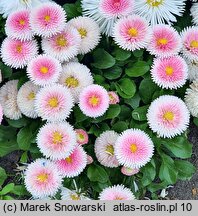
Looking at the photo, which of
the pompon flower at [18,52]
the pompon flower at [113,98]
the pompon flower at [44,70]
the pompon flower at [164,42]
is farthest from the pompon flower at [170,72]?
the pompon flower at [18,52]

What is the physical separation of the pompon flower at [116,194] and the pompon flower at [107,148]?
0.09 meters

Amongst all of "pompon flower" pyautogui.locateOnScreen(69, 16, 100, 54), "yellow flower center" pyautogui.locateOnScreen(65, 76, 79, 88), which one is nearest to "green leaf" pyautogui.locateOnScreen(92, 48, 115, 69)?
"pompon flower" pyautogui.locateOnScreen(69, 16, 100, 54)

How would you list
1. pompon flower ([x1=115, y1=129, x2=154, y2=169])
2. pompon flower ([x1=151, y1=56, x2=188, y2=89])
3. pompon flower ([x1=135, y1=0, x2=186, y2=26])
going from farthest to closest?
pompon flower ([x1=135, y1=0, x2=186, y2=26])
pompon flower ([x1=151, y1=56, x2=188, y2=89])
pompon flower ([x1=115, y1=129, x2=154, y2=169])

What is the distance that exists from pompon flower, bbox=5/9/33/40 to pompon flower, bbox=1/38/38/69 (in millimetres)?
23

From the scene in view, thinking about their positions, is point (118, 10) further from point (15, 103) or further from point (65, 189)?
point (65, 189)

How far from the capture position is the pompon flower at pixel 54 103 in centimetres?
176

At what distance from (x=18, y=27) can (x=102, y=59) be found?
1.14 feet

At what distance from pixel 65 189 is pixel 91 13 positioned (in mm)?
715

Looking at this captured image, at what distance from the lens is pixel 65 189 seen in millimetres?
1890

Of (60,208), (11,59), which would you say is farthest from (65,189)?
(11,59)

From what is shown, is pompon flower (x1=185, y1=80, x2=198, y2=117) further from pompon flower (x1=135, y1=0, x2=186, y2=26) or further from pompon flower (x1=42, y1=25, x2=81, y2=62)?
pompon flower (x1=42, y1=25, x2=81, y2=62)

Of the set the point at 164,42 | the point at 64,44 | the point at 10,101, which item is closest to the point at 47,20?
the point at 64,44

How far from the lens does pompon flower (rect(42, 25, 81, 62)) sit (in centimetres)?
186

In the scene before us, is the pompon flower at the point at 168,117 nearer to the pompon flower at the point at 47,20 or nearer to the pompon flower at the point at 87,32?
the pompon flower at the point at 87,32
